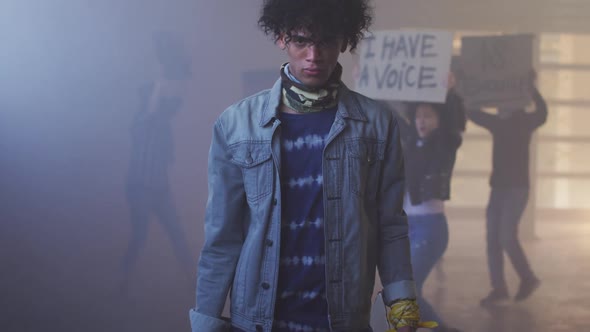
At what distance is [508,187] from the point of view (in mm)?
3145

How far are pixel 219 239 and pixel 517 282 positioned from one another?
2074mm

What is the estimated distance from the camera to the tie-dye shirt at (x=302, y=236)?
142 cm

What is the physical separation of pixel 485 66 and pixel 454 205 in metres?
0.63

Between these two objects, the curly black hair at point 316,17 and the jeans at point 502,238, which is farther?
the jeans at point 502,238

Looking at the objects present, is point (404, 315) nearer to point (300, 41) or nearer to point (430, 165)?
point (300, 41)

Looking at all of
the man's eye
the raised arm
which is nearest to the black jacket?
the raised arm

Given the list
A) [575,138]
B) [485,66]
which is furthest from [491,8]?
[575,138]

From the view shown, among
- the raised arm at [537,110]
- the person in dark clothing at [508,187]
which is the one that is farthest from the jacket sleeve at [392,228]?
the raised arm at [537,110]

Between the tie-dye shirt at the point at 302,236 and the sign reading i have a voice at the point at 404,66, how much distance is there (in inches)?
66.3

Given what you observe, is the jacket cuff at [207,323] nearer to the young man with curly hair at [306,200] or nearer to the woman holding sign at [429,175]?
the young man with curly hair at [306,200]

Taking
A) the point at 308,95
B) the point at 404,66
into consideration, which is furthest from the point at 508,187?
the point at 308,95

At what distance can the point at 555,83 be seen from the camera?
10.3ft

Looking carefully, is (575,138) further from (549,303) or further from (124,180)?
(124,180)

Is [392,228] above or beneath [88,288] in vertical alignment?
above
